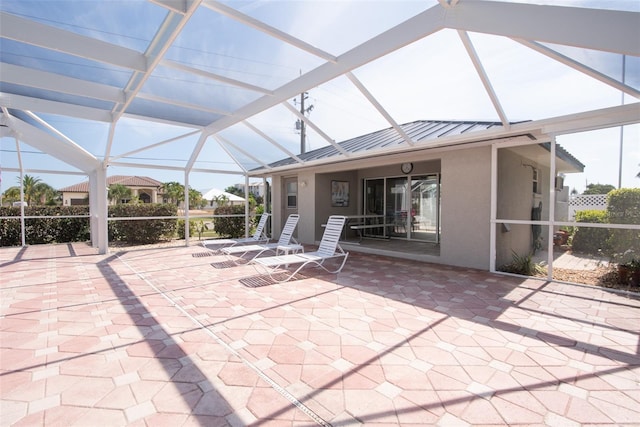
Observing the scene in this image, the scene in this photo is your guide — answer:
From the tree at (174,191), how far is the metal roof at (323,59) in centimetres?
2396

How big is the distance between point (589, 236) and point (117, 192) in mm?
32031

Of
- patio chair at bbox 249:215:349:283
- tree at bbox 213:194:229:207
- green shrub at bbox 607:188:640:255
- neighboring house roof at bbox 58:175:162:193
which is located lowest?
patio chair at bbox 249:215:349:283

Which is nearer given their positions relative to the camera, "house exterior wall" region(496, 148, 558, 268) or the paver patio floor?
the paver patio floor

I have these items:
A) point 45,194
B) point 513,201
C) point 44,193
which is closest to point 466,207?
point 513,201

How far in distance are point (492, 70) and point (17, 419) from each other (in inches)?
262

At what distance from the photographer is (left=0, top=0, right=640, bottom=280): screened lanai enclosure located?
3566 millimetres

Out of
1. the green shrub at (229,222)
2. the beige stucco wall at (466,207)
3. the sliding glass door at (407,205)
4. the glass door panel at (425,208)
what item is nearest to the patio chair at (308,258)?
the beige stucco wall at (466,207)

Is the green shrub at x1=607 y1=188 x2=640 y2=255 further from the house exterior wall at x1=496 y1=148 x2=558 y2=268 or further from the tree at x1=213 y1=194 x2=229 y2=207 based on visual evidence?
the tree at x1=213 y1=194 x2=229 y2=207

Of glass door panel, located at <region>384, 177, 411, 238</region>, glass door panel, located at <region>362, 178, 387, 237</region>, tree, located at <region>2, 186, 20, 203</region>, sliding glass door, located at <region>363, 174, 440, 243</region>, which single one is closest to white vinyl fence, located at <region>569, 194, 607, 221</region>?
sliding glass door, located at <region>363, 174, 440, 243</region>

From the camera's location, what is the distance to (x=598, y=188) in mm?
6492

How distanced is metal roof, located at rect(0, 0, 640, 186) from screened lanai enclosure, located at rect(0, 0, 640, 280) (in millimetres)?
20

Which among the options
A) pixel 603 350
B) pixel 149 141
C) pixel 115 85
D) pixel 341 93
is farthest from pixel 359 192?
pixel 603 350

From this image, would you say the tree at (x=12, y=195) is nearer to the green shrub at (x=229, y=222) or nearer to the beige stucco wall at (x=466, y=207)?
the green shrub at (x=229, y=222)

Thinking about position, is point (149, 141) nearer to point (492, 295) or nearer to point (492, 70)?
point (492, 70)
